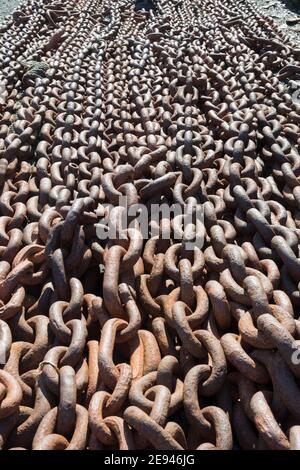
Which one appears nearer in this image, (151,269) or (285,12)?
(151,269)

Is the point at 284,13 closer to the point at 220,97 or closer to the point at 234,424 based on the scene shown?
the point at 220,97

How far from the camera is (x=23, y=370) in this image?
158 centimetres

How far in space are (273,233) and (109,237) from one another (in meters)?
0.67

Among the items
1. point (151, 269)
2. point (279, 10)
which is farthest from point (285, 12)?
point (151, 269)

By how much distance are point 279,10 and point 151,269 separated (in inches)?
212

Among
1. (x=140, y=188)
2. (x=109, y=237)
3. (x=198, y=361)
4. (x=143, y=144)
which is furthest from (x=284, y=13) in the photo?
(x=198, y=361)

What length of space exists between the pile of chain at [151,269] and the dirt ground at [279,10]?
7.53 ft

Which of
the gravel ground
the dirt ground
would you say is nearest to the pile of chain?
the gravel ground

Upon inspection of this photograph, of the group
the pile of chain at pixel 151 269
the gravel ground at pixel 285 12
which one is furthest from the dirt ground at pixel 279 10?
the pile of chain at pixel 151 269

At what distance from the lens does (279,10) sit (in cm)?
595

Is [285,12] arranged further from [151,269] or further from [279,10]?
[151,269]

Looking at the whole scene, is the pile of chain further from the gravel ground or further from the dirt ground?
the dirt ground

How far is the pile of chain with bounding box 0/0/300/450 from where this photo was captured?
4.42ft

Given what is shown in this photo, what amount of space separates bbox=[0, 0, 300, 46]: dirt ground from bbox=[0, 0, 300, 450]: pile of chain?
2.30 m
